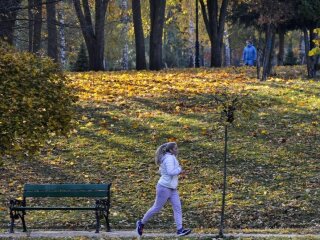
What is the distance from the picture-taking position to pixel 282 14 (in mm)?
22594

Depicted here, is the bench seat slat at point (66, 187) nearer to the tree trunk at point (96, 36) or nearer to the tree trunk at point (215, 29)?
the tree trunk at point (96, 36)

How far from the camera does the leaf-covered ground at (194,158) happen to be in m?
11.9

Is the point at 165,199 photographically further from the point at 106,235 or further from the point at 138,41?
the point at 138,41

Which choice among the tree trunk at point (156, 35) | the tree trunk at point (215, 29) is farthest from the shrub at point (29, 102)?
the tree trunk at point (215, 29)

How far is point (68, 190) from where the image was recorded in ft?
37.3

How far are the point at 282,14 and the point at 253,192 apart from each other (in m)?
11.4

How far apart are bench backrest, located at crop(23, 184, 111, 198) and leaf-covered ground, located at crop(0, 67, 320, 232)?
0.61 metres

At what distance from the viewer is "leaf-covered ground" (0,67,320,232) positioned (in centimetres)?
1188

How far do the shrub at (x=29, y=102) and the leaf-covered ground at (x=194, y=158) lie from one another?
2.19 m

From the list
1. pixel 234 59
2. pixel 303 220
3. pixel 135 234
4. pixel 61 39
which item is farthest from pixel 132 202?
pixel 234 59

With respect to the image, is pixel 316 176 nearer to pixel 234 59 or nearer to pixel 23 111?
pixel 23 111

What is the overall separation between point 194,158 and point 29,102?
5.56m

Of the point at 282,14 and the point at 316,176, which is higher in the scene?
the point at 282,14

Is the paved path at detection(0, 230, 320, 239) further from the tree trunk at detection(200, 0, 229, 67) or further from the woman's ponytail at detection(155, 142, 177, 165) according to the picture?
the tree trunk at detection(200, 0, 229, 67)
